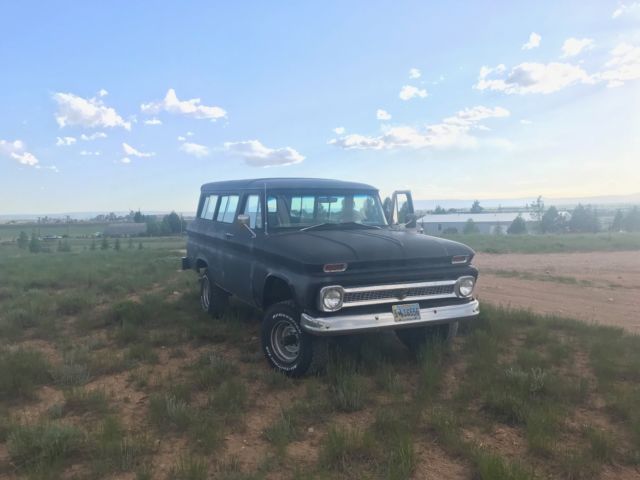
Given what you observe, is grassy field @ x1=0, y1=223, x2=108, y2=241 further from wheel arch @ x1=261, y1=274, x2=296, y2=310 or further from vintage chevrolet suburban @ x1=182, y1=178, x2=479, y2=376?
wheel arch @ x1=261, y1=274, x2=296, y2=310

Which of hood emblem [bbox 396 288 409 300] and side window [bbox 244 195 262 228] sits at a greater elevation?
side window [bbox 244 195 262 228]

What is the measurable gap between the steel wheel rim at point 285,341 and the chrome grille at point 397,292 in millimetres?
787

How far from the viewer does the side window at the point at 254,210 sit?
6.21 m

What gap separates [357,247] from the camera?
200 inches

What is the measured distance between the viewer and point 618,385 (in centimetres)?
493

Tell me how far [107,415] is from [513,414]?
3.57 metres

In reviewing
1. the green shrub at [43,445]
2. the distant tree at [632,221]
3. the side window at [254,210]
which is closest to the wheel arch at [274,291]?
the side window at [254,210]

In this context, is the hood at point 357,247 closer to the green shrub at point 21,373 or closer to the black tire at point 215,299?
the black tire at point 215,299

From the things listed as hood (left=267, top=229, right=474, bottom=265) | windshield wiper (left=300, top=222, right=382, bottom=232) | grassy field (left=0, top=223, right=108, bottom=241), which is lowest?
grassy field (left=0, top=223, right=108, bottom=241)

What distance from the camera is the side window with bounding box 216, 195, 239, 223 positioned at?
711 cm

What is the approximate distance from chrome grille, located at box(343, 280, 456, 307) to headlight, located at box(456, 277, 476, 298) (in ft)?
0.20

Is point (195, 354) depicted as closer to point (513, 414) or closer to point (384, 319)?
point (384, 319)

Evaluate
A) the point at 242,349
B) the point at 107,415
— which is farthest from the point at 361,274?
the point at 107,415

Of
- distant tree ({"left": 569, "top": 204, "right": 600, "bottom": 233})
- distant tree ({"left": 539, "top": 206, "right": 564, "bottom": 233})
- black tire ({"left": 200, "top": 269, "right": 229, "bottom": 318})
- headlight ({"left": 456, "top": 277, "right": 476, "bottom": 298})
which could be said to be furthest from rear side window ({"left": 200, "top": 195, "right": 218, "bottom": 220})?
distant tree ({"left": 569, "top": 204, "right": 600, "bottom": 233})
